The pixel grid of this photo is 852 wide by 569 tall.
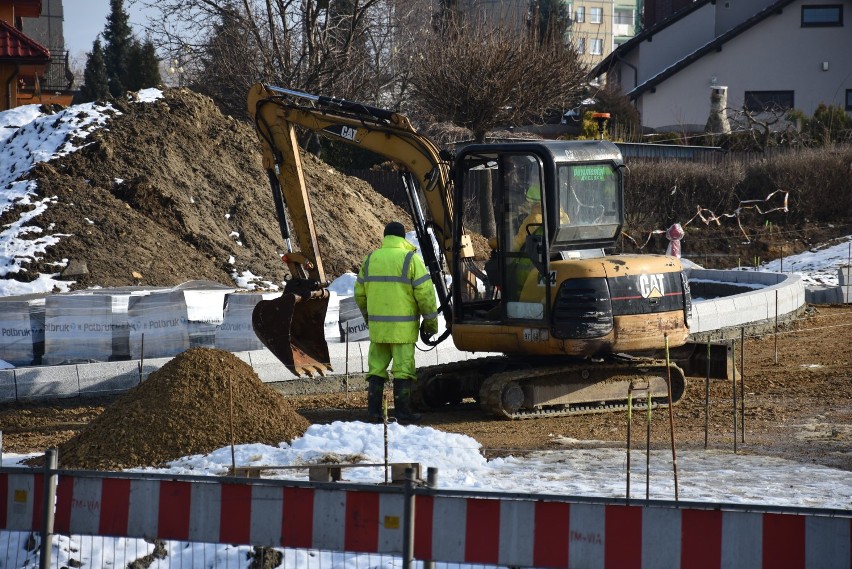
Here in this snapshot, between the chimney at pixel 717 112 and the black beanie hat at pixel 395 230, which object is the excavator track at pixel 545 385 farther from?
the chimney at pixel 717 112

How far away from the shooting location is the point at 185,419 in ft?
30.2

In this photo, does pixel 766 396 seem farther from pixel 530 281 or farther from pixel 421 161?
pixel 421 161

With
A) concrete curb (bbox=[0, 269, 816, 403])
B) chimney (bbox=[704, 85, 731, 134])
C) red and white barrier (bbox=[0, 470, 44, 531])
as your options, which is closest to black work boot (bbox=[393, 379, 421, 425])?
concrete curb (bbox=[0, 269, 816, 403])

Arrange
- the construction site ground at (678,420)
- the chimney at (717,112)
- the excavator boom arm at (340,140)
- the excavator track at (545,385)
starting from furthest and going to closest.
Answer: the chimney at (717,112) → the excavator boom arm at (340,140) → the excavator track at (545,385) → the construction site ground at (678,420)

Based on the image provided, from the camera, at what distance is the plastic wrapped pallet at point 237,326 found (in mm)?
13367

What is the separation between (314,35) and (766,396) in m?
21.0

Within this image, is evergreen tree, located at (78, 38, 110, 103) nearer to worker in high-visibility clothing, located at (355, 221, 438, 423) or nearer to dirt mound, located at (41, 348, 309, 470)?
worker in high-visibility clothing, located at (355, 221, 438, 423)

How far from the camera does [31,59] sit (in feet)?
102

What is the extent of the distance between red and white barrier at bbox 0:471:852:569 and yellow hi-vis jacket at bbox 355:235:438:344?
16.9 feet

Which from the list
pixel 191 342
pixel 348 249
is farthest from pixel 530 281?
pixel 348 249

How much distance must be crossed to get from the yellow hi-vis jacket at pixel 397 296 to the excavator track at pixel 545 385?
1124 mm

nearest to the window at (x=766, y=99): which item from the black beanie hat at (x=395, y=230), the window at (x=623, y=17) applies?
the black beanie hat at (x=395, y=230)

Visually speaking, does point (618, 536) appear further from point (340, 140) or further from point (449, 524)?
point (340, 140)

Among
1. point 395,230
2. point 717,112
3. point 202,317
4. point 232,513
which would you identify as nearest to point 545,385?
point 395,230
